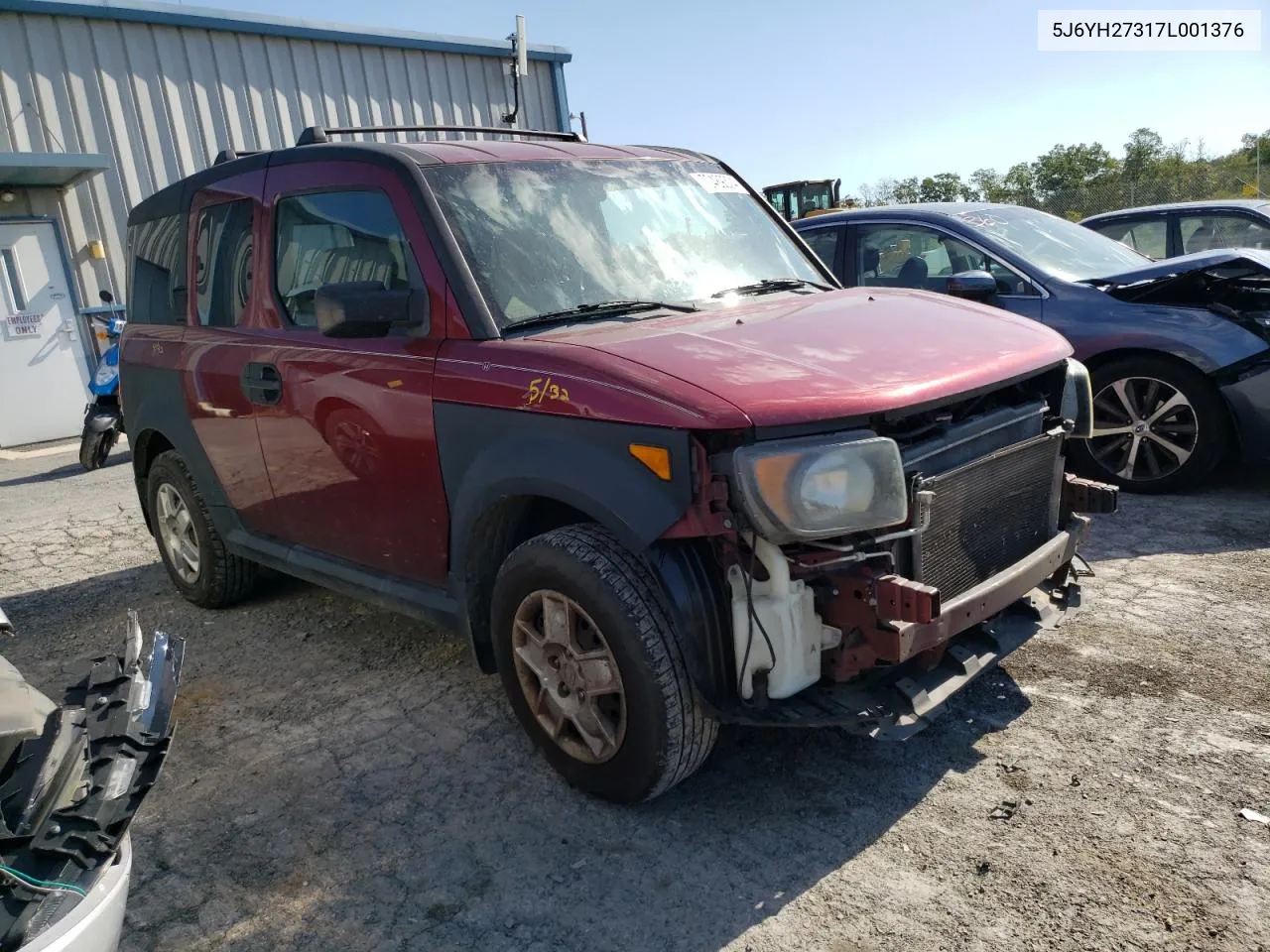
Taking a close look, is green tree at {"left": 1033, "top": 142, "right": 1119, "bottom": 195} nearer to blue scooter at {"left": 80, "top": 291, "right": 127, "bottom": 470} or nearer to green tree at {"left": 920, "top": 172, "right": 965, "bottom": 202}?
green tree at {"left": 920, "top": 172, "right": 965, "bottom": 202}

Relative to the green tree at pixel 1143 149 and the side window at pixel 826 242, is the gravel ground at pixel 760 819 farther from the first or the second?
the green tree at pixel 1143 149

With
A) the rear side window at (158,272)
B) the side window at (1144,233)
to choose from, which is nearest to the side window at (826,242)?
the side window at (1144,233)

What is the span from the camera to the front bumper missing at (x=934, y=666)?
257 centimetres

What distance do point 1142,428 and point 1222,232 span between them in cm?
332

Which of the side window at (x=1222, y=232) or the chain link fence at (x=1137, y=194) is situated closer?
the side window at (x=1222, y=232)

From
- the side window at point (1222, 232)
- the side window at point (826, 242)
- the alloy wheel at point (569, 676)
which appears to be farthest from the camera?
the side window at point (1222, 232)

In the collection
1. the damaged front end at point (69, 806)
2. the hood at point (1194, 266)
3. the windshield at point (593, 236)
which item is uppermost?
the windshield at point (593, 236)

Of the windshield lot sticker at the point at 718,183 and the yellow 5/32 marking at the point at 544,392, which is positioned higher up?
the windshield lot sticker at the point at 718,183

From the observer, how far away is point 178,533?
16.5ft

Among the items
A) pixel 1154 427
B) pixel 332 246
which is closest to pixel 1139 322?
pixel 1154 427

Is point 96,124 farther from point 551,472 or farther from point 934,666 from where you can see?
point 934,666

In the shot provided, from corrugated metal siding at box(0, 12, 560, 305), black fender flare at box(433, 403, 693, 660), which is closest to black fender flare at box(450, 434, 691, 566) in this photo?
black fender flare at box(433, 403, 693, 660)

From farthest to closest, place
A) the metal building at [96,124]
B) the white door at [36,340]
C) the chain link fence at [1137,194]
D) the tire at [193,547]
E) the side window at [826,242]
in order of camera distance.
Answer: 1. the chain link fence at [1137,194]
2. the white door at [36,340]
3. the metal building at [96,124]
4. the side window at [826,242]
5. the tire at [193,547]

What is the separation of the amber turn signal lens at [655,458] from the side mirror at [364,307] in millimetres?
1043
